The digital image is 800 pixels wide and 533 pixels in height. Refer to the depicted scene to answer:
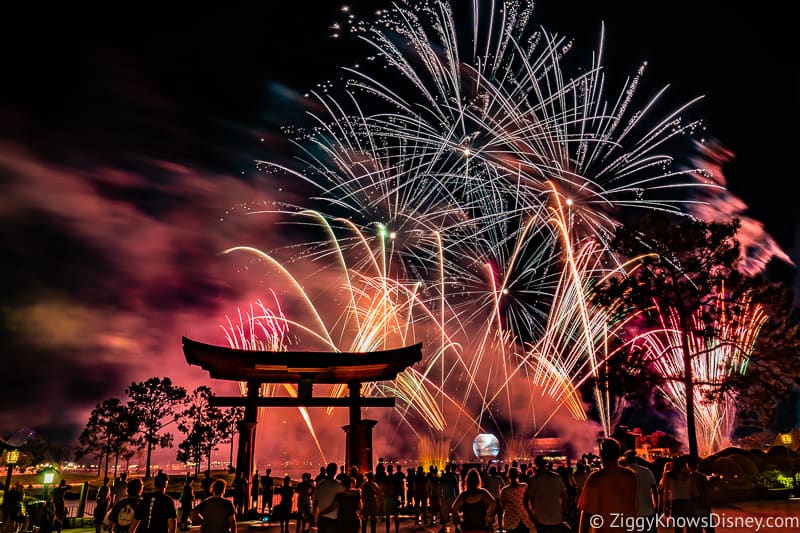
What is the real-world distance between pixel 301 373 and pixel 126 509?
41.0 ft

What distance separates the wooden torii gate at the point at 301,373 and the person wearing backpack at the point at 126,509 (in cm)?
1096

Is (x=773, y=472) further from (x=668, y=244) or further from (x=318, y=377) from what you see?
(x=318, y=377)

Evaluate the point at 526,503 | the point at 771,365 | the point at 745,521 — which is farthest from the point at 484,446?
the point at 526,503

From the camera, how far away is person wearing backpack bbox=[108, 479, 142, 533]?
700 centimetres

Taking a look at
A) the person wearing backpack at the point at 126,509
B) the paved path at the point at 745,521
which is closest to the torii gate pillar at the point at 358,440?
the paved path at the point at 745,521

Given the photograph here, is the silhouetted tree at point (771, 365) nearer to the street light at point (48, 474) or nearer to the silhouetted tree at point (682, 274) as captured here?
the silhouetted tree at point (682, 274)

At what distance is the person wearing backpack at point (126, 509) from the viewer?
7.00 metres

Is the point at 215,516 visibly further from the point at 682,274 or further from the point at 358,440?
the point at 682,274

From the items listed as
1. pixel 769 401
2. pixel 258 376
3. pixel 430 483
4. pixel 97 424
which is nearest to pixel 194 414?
pixel 97 424

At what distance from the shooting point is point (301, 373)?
19.9 m

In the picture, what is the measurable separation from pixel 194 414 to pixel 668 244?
5446 cm

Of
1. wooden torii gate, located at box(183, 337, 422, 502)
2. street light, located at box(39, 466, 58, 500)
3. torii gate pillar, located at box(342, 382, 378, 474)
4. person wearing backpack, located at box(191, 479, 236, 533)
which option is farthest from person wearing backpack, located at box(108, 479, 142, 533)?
torii gate pillar, located at box(342, 382, 378, 474)

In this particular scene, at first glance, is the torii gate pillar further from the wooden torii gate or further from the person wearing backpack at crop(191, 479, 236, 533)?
the person wearing backpack at crop(191, 479, 236, 533)

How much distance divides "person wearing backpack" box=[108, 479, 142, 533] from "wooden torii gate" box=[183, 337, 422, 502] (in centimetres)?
1096
